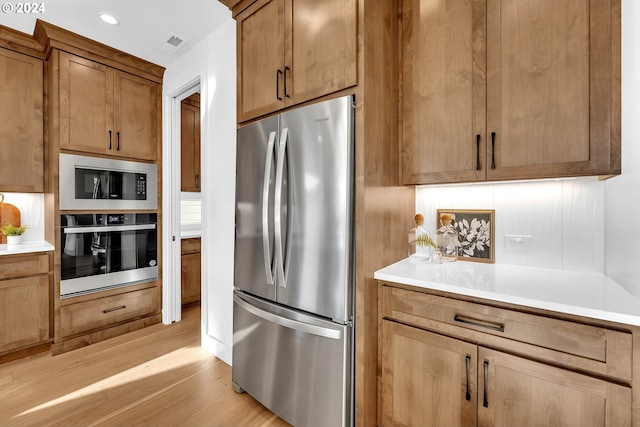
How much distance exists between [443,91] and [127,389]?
2.74m

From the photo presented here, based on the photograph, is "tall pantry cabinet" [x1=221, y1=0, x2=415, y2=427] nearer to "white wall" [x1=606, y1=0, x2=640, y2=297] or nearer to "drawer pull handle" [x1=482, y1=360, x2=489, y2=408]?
"drawer pull handle" [x1=482, y1=360, x2=489, y2=408]

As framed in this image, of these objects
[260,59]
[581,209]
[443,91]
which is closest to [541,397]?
[581,209]

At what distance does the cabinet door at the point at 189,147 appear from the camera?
3.74m

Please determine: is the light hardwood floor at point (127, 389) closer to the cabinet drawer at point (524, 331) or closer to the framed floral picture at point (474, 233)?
the cabinet drawer at point (524, 331)

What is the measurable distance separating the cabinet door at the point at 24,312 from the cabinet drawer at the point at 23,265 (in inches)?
1.9

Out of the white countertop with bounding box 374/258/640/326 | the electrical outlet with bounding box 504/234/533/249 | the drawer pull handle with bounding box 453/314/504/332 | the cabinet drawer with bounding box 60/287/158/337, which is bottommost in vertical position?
the cabinet drawer with bounding box 60/287/158/337

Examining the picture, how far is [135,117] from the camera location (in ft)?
9.98

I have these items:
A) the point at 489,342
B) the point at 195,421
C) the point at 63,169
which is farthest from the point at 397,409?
the point at 63,169

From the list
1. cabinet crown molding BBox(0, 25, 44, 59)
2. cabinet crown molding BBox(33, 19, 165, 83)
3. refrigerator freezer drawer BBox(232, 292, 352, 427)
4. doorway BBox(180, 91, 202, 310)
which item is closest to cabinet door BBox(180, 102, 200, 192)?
doorway BBox(180, 91, 202, 310)

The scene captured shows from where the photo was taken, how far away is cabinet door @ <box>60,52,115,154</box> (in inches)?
103

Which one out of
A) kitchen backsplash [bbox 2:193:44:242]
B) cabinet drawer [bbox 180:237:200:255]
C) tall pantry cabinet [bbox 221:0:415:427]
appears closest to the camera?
tall pantry cabinet [bbox 221:0:415:427]

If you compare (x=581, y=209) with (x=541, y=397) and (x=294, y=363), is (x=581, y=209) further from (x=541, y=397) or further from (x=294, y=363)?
(x=294, y=363)

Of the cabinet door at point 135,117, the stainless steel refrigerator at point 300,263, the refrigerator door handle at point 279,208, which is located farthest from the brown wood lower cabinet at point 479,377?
the cabinet door at point 135,117

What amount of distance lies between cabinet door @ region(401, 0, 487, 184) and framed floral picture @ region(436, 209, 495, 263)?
344mm
